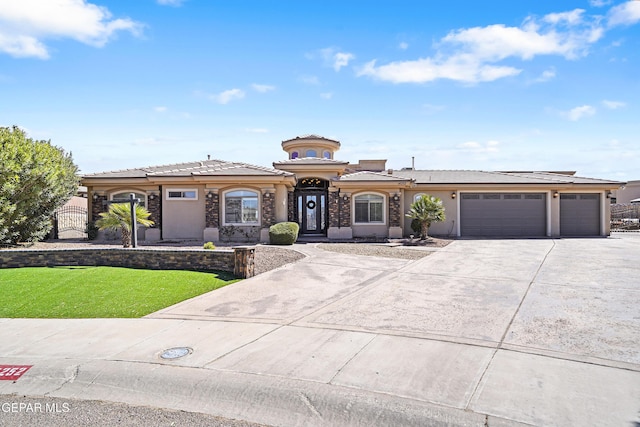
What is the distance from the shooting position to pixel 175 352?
6363mm

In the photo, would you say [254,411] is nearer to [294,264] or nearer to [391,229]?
[294,264]

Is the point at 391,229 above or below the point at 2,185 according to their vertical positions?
below

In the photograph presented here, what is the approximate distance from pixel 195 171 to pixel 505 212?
17.4m

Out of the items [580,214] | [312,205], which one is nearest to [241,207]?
[312,205]

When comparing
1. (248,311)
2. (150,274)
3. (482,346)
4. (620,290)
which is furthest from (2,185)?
(620,290)

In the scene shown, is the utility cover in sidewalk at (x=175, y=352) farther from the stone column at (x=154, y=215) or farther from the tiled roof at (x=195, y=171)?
the stone column at (x=154, y=215)

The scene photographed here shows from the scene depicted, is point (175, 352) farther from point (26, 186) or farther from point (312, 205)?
point (312, 205)

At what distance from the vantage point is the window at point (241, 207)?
861 inches

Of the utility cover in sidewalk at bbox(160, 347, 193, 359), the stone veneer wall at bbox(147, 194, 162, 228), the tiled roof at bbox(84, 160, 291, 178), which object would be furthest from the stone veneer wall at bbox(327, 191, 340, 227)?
the utility cover in sidewalk at bbox(160, 347, 193, 359)

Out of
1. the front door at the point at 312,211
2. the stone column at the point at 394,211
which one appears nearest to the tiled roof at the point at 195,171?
the front door at the point at 312,211

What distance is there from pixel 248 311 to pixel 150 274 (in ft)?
15.2

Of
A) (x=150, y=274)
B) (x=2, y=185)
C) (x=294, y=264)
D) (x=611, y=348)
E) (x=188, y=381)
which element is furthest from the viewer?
(x=2, y=185)

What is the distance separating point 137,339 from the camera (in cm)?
700

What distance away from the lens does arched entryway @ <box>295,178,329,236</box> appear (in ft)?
79.3
